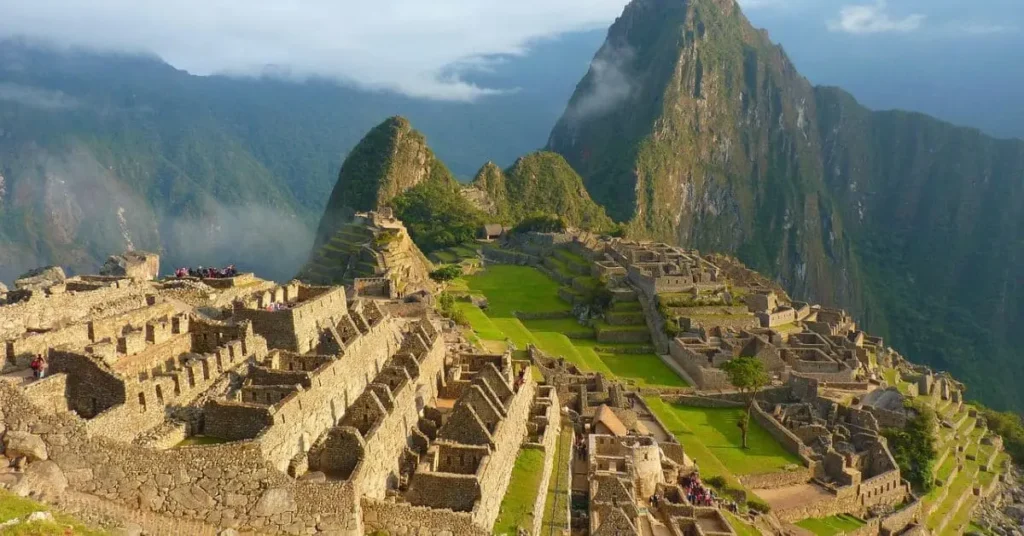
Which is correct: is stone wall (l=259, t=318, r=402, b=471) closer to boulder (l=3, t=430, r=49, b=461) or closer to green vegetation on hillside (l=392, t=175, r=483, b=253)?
boulder (l=3, t=430, r=49, b=461)

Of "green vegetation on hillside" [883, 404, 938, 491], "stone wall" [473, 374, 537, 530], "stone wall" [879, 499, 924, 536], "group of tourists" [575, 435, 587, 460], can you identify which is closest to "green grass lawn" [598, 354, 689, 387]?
"green vegetation on hillside" [883, 404, 938, 491]

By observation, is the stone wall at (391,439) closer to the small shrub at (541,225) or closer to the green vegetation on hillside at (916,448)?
the green vegetation on hillside at (916,448)

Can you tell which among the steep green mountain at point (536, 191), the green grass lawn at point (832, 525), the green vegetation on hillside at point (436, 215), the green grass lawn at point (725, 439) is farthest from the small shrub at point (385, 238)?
the steep green mountain at point (536, 191)

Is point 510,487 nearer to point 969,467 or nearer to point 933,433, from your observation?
point 933,433

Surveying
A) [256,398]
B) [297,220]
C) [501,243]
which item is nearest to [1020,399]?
[501,243]

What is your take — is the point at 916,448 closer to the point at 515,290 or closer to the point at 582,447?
the point at 582,447

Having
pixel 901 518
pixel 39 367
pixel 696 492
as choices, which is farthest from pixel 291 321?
pixel 901 518
